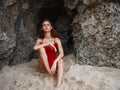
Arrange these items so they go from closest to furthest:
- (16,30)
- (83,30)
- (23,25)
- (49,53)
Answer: (49,53) < (83,30) < (16,30) < (23,25)

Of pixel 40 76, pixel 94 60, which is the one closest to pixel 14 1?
pixel 40 76

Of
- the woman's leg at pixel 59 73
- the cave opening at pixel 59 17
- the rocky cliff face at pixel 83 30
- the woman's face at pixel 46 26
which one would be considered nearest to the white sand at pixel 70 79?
the woman's leg at pixel 59 73

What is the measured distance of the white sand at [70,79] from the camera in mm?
3902

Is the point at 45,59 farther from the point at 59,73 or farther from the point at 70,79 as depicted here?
the point at 70,79

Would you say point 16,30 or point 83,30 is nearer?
point 83,30

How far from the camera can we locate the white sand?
390cm

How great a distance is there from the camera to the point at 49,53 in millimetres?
4211

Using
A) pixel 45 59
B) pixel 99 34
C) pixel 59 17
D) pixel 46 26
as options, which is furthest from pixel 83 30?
pixel 59 17

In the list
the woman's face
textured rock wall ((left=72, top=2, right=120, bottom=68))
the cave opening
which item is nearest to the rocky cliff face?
textured rock wall ((left=72, top=2, right=120, bottom=68))

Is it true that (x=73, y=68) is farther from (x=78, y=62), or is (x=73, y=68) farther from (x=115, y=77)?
(x=115, y=77)

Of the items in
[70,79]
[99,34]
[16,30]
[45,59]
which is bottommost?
[70,79]

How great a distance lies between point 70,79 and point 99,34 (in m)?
0.87

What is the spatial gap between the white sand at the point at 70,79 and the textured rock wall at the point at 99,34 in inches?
6.2

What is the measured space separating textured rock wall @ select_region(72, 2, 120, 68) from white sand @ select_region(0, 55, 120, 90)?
0.16 meters
